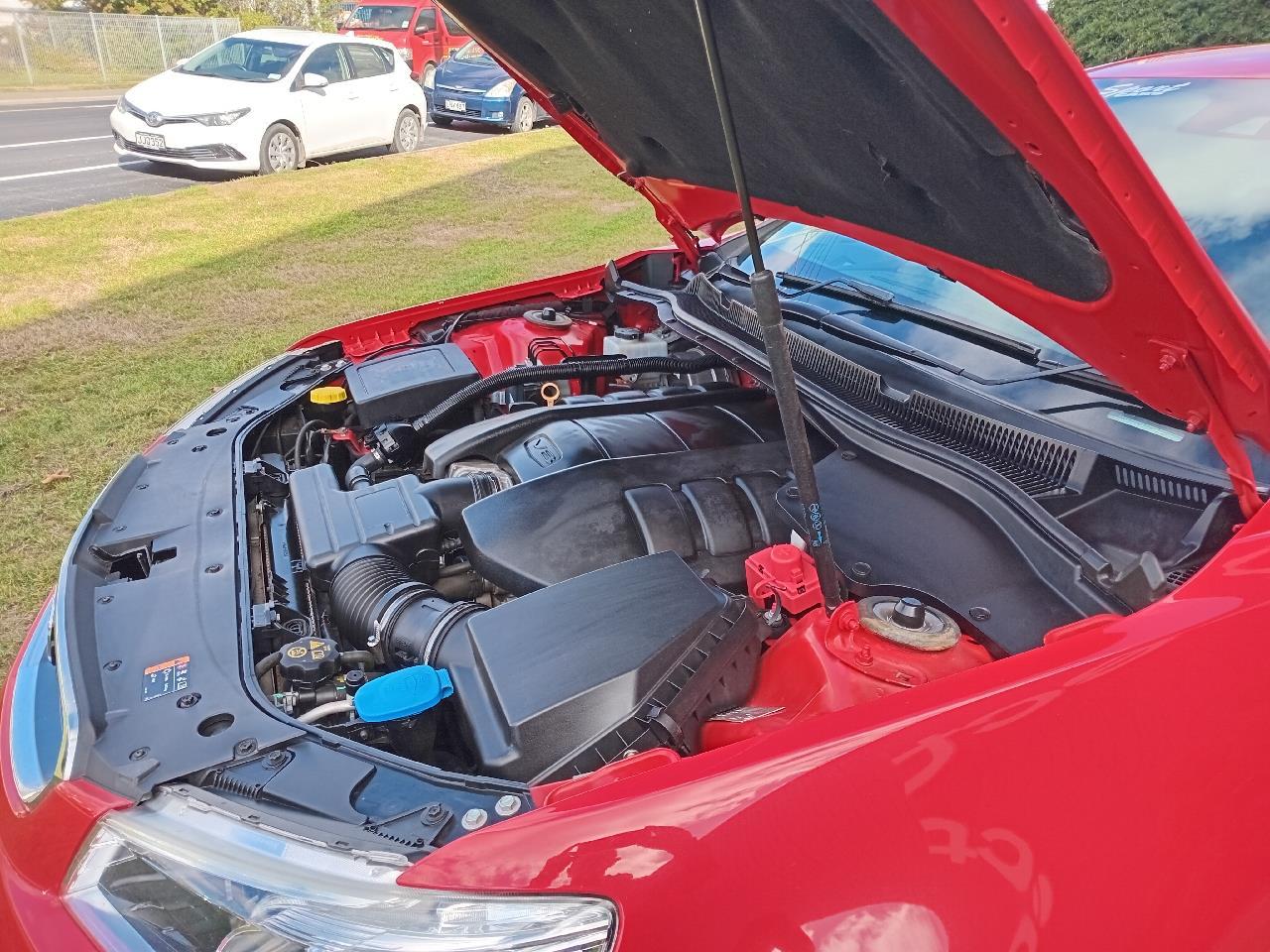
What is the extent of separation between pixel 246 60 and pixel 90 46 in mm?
11551

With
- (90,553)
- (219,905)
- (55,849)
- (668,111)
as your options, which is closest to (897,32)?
(668,111)

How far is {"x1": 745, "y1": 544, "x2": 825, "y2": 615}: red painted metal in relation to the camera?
163 centimetres

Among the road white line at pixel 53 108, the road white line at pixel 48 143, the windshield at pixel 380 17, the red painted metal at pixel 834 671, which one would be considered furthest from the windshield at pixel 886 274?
the windshield at pixel 380 17

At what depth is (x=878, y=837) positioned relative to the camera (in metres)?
1.03

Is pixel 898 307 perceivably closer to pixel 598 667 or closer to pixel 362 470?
pixel 598 667

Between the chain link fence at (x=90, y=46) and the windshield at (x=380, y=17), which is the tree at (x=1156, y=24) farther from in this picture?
the chain link fence at (x=90, y=46)

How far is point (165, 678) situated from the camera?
1.46 metres

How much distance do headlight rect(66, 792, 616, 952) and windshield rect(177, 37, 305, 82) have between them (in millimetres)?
10242

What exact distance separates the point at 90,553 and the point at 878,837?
1.56 meters

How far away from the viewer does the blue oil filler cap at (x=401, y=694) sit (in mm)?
1405

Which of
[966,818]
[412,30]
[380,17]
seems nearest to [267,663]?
[966,818]

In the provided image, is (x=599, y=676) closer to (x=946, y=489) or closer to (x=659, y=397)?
(x=946, y=489)

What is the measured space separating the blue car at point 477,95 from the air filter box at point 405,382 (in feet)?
36.9

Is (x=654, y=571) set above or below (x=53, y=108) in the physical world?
above
